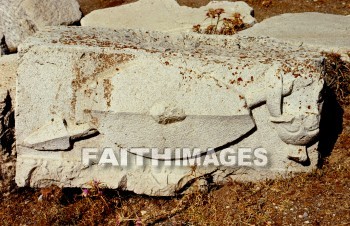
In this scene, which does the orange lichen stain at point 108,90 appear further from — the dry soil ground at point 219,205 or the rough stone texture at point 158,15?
the rough stone texture at point 158,15

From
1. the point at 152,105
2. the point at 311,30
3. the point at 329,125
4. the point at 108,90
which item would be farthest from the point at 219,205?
the point at 311,30

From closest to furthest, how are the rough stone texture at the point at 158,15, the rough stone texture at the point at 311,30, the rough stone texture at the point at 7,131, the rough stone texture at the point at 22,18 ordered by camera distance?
the rough stone texture at the point at 7,131
the rough stone texture at the point at 311,30
the rough stone texture at the point at 22,18
the rough stone texture at the point at 158,15

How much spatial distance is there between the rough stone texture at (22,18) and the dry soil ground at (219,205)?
1734 mm

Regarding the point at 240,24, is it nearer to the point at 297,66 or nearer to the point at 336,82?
the point at 336,82

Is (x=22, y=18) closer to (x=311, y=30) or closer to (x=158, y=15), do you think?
(x=158, y=15)

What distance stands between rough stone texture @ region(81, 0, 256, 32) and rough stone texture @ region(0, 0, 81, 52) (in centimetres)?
45

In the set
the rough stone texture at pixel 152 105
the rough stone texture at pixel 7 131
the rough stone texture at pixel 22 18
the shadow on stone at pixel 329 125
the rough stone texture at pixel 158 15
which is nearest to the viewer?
the rough stone texture at pixel 152 105

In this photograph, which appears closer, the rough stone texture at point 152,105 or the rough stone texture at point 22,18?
the rough stone texture at point 152,105

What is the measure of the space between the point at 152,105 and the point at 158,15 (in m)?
2.33

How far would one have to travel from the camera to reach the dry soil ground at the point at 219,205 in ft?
10.1

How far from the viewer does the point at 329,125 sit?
378 centimetres

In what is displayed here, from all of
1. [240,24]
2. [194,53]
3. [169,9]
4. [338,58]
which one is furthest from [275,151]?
[169,9]

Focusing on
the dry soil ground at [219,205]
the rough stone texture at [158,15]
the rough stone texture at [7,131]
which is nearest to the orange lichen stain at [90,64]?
the rough stone texture at [7,131]

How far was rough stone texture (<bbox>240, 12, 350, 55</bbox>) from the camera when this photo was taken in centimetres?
415
